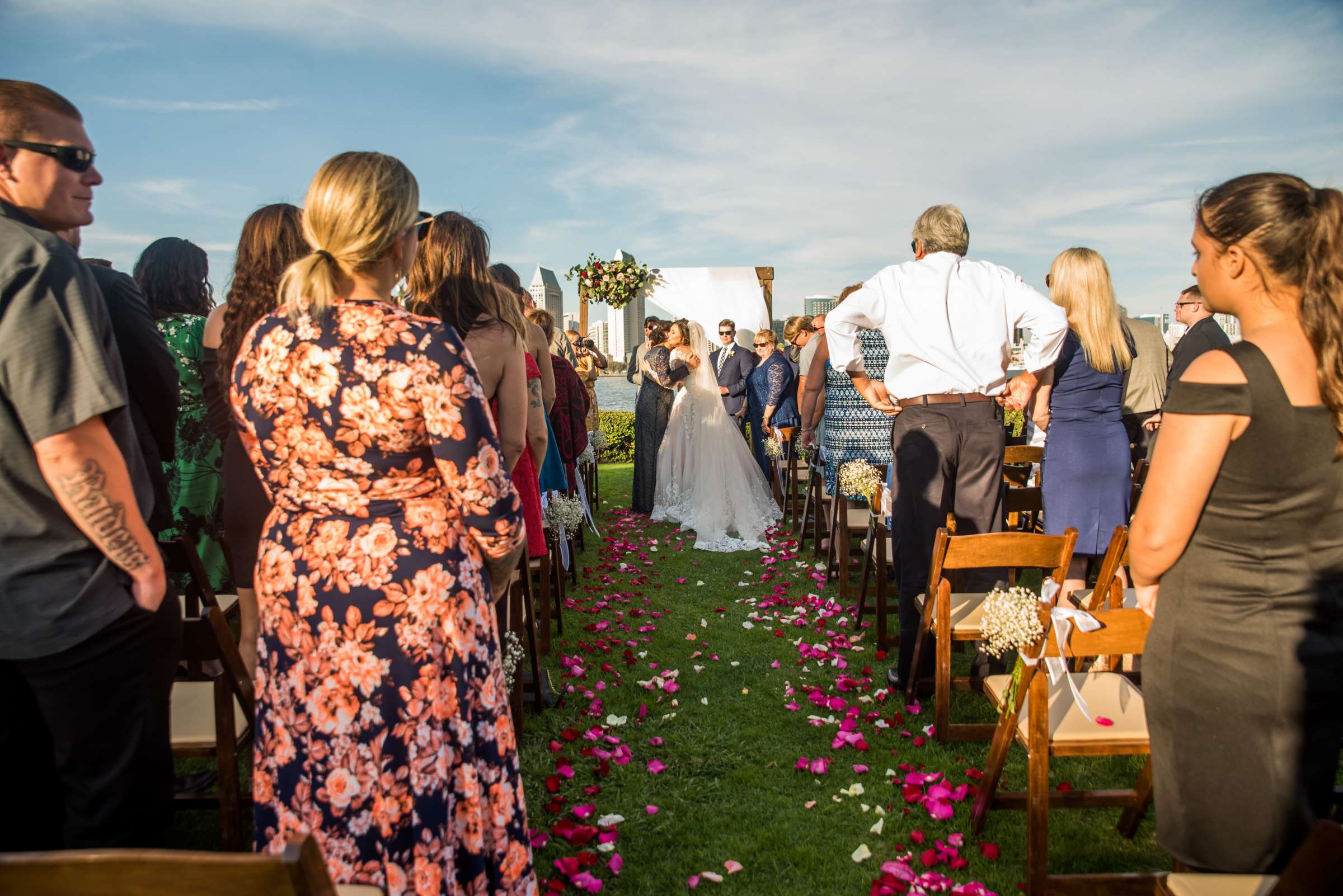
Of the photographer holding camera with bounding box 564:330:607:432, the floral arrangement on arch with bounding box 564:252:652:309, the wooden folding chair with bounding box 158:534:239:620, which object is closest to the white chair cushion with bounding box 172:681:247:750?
the wooden folding chair with bounding box 158:534:239:620

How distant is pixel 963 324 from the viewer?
400 centimetres

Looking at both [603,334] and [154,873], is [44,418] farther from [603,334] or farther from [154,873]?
[603,334]

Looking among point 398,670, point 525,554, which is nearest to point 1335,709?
point 398,670

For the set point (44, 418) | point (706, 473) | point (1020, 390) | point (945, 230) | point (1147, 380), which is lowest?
point (706, 473)

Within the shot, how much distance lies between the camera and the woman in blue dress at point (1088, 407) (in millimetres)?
4230

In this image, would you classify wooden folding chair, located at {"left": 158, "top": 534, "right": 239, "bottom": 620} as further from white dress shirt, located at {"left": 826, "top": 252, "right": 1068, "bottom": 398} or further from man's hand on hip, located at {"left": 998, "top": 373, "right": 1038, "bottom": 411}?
man's hand on hip, located at {"left": 998, "top": 373, "right": 1038, "bottom": 411}

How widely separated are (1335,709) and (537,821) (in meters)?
2.59

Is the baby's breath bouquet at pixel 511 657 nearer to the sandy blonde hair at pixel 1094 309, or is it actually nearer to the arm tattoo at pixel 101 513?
the arm tattoo at pixel 101 513

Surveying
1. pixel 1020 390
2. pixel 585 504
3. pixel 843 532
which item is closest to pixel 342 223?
pixel 1020 390

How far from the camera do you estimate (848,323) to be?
14.0ft

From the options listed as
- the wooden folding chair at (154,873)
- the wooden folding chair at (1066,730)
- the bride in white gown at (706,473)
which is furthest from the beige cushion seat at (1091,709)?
the bride in white gown at (706,473)

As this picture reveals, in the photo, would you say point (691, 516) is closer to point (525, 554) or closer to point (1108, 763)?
point (525, 554)

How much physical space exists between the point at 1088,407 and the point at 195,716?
169 inches

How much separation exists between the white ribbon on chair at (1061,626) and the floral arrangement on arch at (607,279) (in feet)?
36.3
